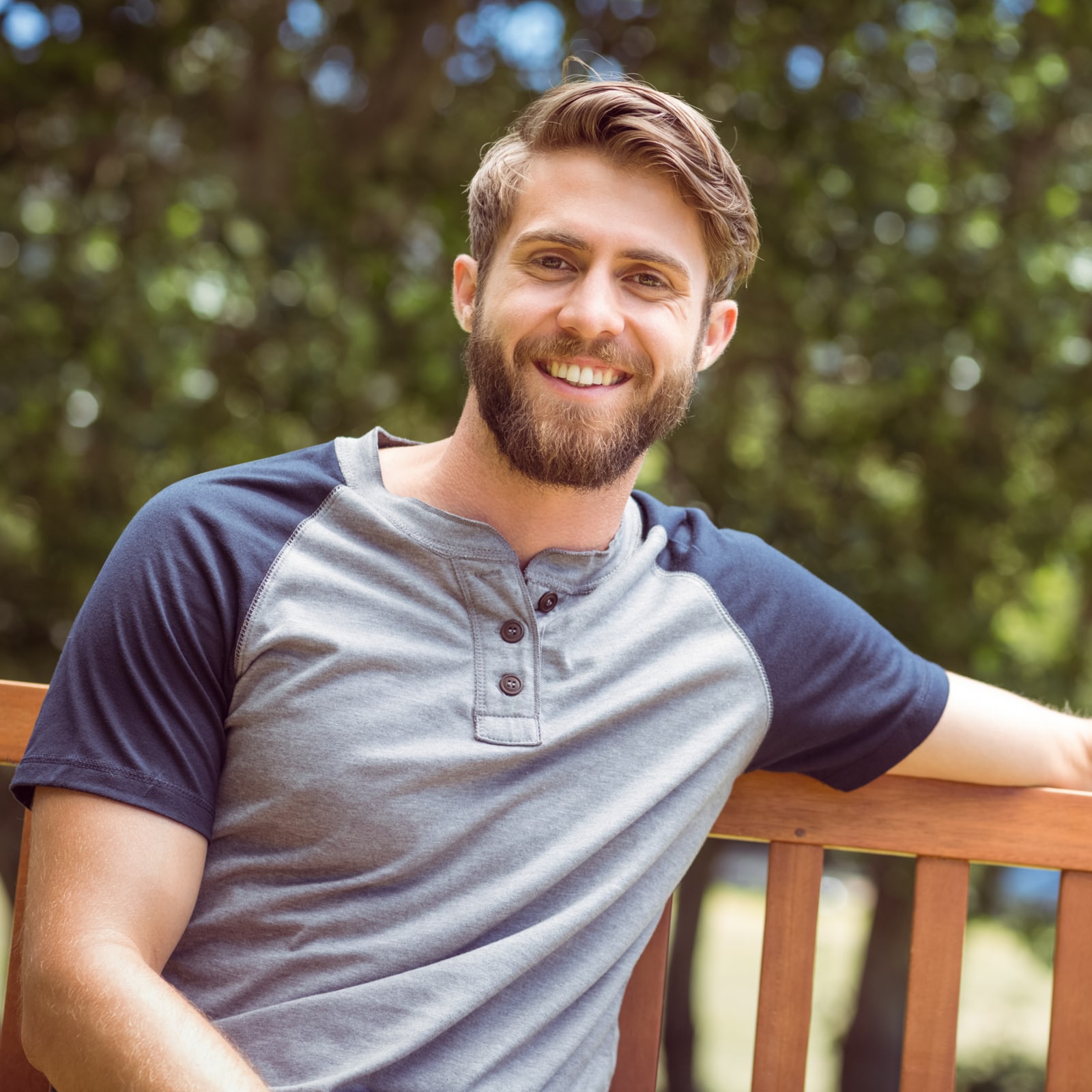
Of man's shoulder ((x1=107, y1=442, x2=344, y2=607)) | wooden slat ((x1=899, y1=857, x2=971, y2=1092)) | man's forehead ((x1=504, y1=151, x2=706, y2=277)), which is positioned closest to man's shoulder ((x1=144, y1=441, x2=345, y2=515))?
man's shoulder ((x1=107, y1=442, x2=344, y2=607))

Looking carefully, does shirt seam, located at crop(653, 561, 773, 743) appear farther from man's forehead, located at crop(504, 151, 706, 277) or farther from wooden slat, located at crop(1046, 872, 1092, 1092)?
wooden slat, located at crop(1046, 872, 1092, 1092)

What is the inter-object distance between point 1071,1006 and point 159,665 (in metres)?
1.52

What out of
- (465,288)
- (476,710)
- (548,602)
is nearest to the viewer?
(476,710)

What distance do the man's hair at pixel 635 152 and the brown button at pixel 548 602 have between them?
22.2 inches

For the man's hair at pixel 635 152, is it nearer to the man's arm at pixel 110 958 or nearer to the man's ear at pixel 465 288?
the man's ear at pixel 465 288

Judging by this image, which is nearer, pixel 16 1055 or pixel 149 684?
pixel 149 684

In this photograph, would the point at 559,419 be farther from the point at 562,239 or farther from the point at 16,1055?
the point at 16,1055

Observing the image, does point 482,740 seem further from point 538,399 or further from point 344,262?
point 344,262

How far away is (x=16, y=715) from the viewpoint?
2008 millimetres

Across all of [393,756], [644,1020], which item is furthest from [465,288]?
[644,1020]

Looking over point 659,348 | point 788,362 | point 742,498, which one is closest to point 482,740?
point 659,348

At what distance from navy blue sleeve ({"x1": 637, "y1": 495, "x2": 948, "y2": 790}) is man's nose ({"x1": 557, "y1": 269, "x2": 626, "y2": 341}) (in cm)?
38

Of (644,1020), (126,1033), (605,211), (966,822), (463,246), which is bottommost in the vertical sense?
(644,1020)

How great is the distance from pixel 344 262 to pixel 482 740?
335cm
